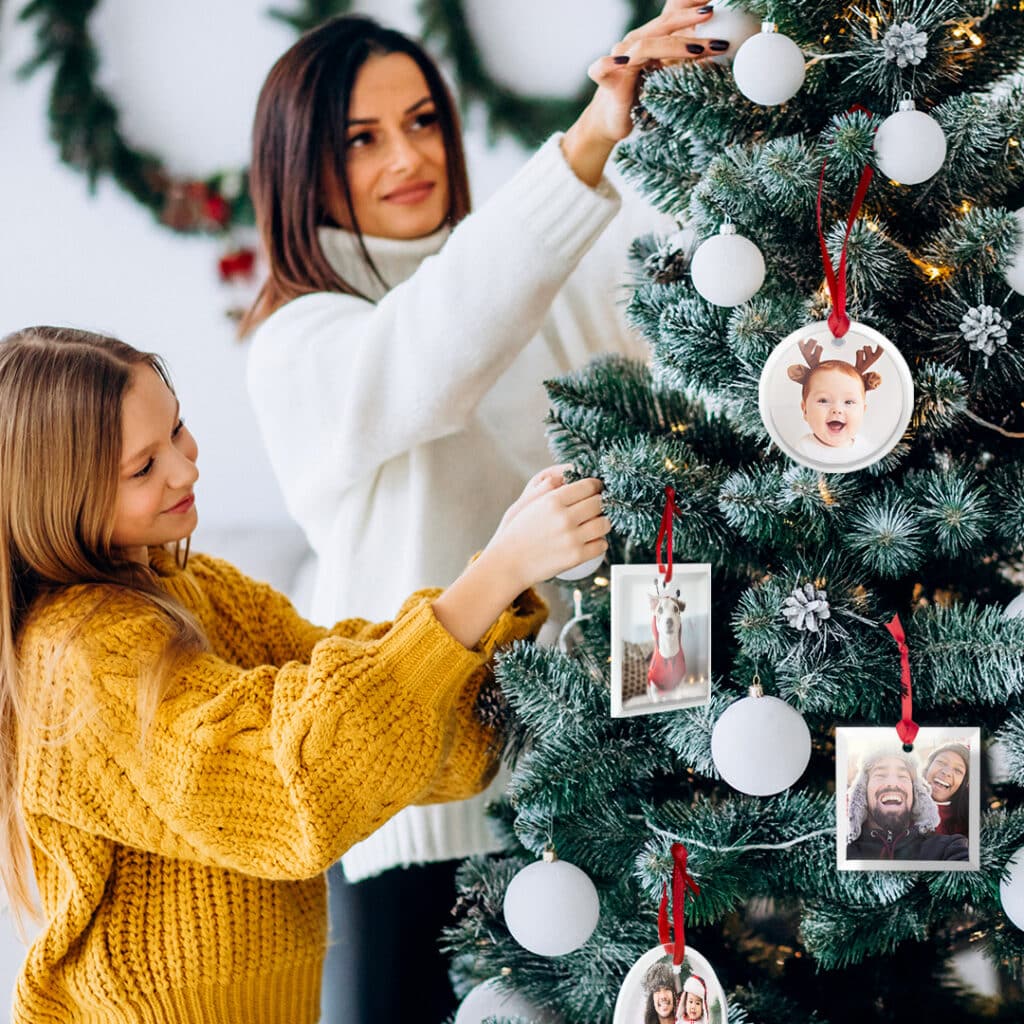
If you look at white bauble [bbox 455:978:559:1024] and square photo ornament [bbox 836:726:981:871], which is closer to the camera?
square photo ornament [bbox 836:726:981:871]

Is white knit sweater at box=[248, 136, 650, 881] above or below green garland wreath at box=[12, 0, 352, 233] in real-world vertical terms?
below

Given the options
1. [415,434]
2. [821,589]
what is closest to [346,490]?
[415,434]

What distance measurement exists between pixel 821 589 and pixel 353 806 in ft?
1.04

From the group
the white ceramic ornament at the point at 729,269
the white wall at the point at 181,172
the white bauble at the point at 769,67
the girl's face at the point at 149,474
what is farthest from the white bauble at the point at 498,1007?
the white wall at the point at 181,172

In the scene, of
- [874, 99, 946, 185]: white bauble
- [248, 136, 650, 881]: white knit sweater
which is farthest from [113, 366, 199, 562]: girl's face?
[874, 99, 946, 185]: white bauble

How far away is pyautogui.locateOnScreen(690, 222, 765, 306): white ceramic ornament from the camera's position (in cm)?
58

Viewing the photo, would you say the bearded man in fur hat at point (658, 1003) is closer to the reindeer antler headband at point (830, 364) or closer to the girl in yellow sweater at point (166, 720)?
the girl in yellow sweater at point (166, 720)

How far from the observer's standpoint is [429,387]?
869 millimetres

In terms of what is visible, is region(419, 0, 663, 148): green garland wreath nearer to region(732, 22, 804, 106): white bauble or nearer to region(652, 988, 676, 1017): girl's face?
region(732, 22, 804, 106): white bauble

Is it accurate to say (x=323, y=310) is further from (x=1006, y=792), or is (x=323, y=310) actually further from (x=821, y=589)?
(x=1006, y=792)

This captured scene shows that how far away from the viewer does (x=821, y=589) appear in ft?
2.00

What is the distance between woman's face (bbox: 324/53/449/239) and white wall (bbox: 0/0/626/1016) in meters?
0.52

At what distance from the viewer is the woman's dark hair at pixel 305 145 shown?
104 centimetres

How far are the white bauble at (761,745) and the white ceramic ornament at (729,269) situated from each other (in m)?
0.23
